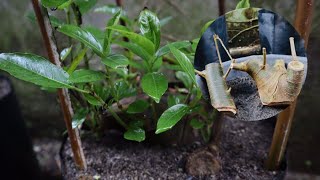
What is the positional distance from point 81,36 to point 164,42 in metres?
0.42

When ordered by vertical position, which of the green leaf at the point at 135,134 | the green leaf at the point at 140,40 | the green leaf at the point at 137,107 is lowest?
the green leaf at the point at 135,134

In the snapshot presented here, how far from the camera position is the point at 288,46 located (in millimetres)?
468

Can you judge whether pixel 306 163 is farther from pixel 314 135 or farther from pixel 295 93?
pixel 295 93

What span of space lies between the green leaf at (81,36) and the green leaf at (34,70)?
0.05 metres

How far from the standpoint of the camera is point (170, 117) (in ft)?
1.82

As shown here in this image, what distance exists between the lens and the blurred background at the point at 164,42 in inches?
36.3

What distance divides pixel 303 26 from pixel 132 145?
1.33ft

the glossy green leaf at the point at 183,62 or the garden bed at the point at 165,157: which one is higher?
the glossy green leaf at the point at 183,62

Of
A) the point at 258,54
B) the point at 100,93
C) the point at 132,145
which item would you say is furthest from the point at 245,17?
the point at 132,145

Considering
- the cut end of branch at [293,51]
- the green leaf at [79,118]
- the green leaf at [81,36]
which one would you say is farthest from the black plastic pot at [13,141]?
the cut end of branch at [293,51]

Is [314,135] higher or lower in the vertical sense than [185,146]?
lower

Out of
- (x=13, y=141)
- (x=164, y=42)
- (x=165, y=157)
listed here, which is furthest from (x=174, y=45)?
(x=13, y=141)

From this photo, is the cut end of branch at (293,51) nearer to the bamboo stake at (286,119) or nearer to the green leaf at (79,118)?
the bamboo stake at (286,119)

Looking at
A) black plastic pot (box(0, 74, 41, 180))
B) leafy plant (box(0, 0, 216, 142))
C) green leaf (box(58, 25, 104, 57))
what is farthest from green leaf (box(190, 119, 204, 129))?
black plastic pot (box(0, 74, 41, 180))
